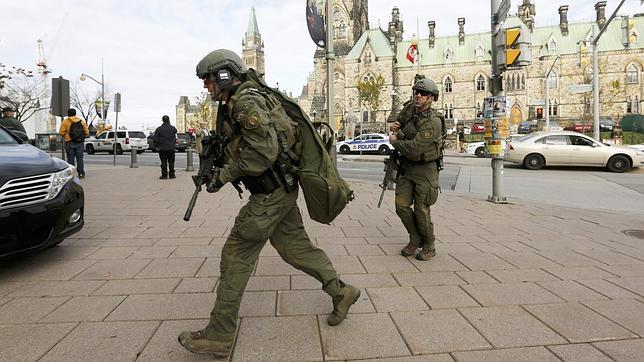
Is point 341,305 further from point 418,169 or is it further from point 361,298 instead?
point 418,169

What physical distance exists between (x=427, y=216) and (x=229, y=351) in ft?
8.52

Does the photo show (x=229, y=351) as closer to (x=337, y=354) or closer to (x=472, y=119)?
(x=337, y=354)

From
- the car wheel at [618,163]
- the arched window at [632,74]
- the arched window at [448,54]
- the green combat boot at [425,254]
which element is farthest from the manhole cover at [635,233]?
the arched window at [632,74]

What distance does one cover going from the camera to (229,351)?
247cm

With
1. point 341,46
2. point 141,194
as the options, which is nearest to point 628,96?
point 341,46

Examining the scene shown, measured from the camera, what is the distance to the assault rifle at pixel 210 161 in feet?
8.10

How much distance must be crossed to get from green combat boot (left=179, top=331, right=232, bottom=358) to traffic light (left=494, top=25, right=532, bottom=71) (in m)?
7.34

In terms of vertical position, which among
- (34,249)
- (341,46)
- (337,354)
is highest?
(341,46)

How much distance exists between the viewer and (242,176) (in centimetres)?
252

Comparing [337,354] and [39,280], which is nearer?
[337,354]

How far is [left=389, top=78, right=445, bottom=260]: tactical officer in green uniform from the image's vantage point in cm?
421

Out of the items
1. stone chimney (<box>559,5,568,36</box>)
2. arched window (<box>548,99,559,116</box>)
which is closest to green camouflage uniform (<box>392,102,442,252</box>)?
arched window (<box>548,99,559,116</box>)

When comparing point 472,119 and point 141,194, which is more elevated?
point 472,119

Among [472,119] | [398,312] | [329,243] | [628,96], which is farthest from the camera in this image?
[472,119]
